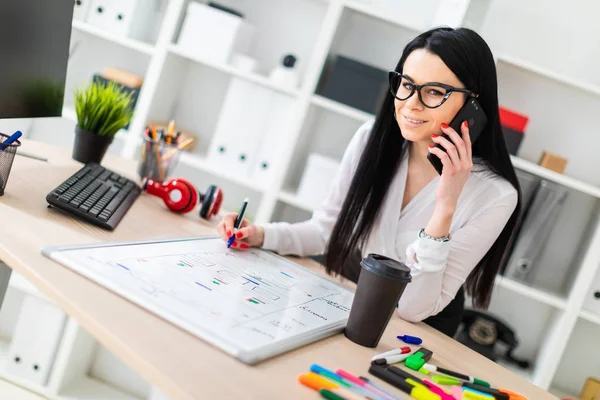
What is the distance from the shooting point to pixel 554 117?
267 cm

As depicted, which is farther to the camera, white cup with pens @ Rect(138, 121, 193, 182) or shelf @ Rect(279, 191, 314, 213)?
shelf @ Rect(279, 191, 314, 213)

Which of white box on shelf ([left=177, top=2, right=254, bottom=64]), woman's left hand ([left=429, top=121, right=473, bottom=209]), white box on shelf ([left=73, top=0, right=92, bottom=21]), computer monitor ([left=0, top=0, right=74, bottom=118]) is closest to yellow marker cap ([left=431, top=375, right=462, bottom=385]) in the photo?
woman's left hand ([left=429, top=121, right=473, bottom=209])

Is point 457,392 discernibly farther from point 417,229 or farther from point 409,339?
point 417,229

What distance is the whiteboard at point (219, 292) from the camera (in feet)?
2.88

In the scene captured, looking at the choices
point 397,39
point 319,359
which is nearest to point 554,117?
point 397,39

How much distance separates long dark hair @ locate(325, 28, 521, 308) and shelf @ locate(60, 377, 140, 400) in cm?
121

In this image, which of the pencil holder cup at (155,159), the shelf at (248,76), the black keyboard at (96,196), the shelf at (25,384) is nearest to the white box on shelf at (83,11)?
the shelf at (248,76)

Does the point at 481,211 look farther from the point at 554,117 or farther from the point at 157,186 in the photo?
the point at 554,117

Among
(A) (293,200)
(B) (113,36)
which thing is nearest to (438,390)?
(A) (293,200)

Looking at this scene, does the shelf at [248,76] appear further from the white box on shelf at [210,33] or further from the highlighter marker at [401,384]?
the highlighter marker at [401,384]

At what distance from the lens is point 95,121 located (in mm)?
1753

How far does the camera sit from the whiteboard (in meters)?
0.88

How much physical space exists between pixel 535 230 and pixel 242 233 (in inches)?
57.4

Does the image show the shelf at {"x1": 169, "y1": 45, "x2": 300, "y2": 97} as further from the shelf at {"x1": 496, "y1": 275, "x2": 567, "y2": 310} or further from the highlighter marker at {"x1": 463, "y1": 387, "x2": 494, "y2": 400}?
the highlighter marker at {"x1": 463, "y1": 387, "x2": 494, "y2": 400}
